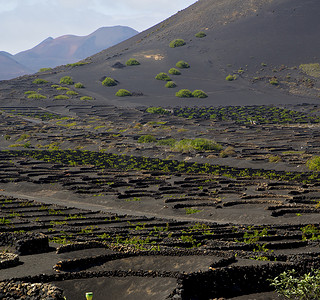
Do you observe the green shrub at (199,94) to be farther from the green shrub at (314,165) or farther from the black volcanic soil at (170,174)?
the green shrub at (314,165)

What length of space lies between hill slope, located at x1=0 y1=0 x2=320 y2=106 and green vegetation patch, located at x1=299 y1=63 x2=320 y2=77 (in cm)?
29

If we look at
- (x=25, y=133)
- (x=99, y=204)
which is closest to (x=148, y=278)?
(x=99, y=204)

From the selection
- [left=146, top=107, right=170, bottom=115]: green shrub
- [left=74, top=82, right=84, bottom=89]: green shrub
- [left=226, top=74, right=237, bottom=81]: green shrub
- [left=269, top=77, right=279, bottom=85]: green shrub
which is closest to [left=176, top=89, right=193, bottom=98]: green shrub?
[left=226, top=74, right=237, bottom=81]: green shrub

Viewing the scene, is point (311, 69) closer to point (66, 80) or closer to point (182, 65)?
point (182, 65)

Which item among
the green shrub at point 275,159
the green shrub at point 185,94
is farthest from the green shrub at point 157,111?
the green shrub at point 275,159

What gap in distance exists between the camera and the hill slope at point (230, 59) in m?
134

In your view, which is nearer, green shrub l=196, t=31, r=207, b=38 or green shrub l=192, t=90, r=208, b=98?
green shrub l=192, t=90, r=208, b=98

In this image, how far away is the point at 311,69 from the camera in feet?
469

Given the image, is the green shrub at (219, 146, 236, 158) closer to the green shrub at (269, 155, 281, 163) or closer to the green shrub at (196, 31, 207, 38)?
the green shrub at (269, 155, 281, 163)

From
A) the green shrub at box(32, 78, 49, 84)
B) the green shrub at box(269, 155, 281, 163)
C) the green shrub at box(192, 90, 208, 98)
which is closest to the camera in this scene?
the green shrub at box(269, 155, 281, 163)

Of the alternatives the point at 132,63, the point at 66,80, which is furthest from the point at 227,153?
the point at 132,63

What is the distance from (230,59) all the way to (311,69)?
84.3ft

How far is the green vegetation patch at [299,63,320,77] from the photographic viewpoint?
141 metres

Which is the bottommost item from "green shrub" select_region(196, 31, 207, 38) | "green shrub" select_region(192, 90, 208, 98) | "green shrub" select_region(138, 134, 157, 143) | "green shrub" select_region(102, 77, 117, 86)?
"green shrub" select_region(138, 134, 157, 143)
